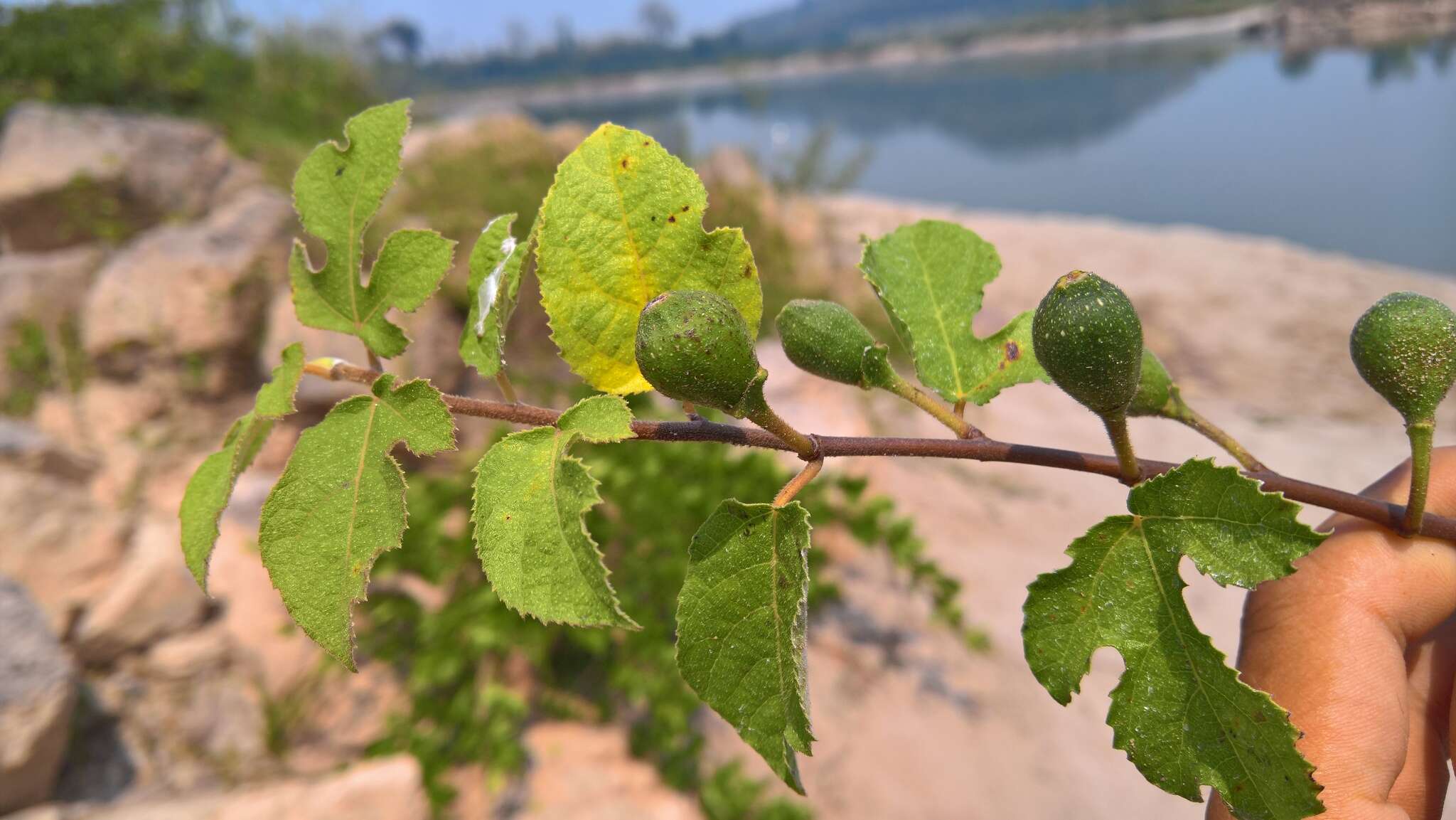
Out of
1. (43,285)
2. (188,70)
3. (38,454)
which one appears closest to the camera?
(38,454)

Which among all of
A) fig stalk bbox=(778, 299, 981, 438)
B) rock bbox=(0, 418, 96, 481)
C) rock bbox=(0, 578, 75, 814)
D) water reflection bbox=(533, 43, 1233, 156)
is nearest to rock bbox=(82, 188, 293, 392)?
rock bbox=(0, 418, 96, 481)

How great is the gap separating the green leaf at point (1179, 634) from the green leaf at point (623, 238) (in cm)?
26

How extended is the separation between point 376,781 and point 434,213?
3934mm

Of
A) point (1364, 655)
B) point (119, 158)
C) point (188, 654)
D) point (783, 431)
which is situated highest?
point (783, 431)

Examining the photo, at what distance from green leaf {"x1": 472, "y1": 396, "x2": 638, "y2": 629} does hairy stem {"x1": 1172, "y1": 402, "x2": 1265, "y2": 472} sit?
1.54 ft

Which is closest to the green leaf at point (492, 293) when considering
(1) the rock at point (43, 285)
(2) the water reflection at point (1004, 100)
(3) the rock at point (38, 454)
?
(3) the rock at point (38, 454)

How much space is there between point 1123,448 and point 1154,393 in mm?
132

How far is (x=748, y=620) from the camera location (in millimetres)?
456

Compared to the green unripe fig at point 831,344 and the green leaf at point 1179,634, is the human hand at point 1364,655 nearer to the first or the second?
the green leaf at point 1179,634

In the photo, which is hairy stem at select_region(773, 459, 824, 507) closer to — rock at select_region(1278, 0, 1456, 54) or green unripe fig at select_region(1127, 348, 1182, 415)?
green unripe fig at select_region(1127, 348, 1182, 415)

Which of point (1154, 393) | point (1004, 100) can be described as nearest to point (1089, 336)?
point (1154, 393)

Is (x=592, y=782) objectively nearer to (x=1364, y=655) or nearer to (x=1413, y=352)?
(x=1364, y=655)

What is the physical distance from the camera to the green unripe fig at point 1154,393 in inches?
24.6

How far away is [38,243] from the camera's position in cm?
551
